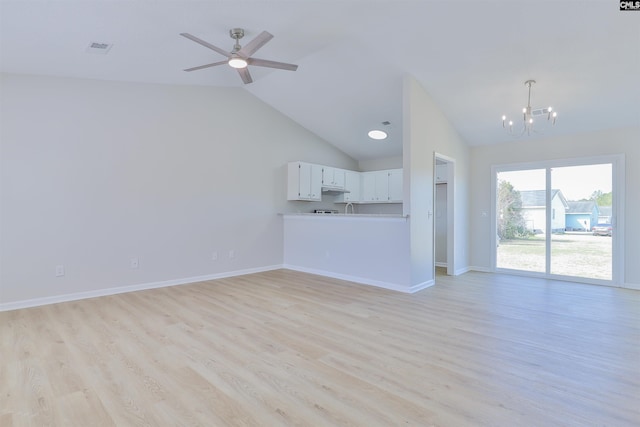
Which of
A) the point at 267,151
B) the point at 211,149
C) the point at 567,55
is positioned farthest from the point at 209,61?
the point at 567,55

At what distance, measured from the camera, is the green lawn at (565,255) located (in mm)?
5156


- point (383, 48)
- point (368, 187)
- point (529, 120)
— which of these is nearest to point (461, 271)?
point (368, 187)

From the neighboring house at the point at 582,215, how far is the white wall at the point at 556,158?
15.0 inches

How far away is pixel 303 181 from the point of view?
6457 mm

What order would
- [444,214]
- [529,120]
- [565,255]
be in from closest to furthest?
[529,120] → [565,255] → [444,214]

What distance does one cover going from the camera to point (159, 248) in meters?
5.00

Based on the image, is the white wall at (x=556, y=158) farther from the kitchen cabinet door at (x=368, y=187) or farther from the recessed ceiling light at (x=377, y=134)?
the kitchen cabinet door at (x=368, y=187)

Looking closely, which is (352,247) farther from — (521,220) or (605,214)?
(605,214)

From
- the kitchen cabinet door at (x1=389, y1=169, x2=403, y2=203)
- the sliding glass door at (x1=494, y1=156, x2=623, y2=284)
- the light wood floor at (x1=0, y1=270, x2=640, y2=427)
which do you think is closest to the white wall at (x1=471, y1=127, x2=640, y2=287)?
the sliding glass door at (x1=494, y1=156, x2=623, y2=284)

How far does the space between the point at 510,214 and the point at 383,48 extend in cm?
385

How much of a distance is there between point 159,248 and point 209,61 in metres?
2.77

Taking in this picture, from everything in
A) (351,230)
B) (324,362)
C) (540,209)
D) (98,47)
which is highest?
(98,47)

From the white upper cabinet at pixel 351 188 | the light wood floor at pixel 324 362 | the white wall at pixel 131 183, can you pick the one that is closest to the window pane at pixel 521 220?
the light wood floor at pixel 324 362

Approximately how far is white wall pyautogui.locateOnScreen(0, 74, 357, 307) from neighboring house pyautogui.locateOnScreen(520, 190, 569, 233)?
14.5ft
